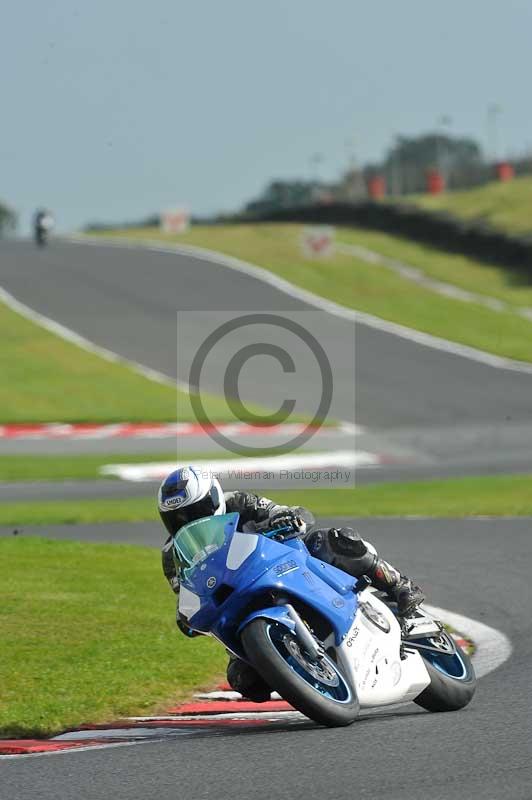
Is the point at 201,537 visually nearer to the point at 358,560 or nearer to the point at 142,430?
the point at 358,560

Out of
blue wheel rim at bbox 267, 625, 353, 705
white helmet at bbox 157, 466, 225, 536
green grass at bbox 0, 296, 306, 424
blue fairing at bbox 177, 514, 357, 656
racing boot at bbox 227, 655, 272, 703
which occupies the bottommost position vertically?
green grass at bbox 0, 296, 306, 424

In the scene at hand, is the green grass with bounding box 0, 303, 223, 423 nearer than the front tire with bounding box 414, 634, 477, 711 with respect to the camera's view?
No

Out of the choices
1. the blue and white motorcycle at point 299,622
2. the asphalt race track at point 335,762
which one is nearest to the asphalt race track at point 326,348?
the blue and white motorcycle at point 299,622

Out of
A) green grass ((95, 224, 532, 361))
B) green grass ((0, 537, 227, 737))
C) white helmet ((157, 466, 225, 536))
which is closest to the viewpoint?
white helmet ((157, 466, 225, 536))

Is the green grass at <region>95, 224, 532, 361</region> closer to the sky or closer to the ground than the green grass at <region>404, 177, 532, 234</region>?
closer to the ground

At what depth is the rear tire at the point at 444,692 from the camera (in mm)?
7340

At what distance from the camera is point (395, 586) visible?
24.5 feet

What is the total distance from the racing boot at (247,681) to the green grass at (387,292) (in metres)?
27.5

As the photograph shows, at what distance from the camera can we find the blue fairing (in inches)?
270

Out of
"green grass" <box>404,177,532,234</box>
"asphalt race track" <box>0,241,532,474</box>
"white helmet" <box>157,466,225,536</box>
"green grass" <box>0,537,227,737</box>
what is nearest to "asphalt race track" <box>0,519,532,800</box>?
"green grass" <box>0,537,227,737</box>

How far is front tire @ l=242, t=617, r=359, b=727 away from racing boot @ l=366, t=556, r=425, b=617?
0.67 metres

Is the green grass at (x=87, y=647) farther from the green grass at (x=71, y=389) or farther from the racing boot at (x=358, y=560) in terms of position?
the green grass at (x=71, y=389)

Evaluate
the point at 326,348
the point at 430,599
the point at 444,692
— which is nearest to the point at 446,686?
the point at 444,692

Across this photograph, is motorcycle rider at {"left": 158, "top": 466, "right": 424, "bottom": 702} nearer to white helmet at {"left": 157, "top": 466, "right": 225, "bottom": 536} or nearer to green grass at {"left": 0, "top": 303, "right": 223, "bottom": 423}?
white helmet at {"left": 157, "top": 466, "right": 225, "bottom": 536}
